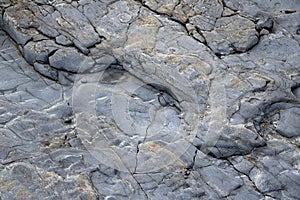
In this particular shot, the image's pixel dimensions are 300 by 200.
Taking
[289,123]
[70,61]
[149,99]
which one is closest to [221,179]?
[289,123]

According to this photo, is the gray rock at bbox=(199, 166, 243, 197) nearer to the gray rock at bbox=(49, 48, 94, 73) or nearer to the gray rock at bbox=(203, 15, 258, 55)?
the gray rock at bbox=(203, 15, 258, 55)

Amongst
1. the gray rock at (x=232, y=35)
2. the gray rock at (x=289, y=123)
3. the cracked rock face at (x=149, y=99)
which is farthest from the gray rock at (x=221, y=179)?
the gray rock at (x=232, y=35)

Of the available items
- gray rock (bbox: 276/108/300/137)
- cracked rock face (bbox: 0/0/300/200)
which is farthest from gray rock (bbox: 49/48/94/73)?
gray rock (bbox: 276/108/300/137)

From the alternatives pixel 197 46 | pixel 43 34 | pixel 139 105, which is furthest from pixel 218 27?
pixel 43 34

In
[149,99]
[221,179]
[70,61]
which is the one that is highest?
[70,61]

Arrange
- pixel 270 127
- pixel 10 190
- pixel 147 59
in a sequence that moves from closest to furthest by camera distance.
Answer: pixel 10 190, pixel 270 127, pixel 147 59

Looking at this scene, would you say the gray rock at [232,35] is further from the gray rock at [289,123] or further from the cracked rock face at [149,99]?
the gray rock at [289,123]

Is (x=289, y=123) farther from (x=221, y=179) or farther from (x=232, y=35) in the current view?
(x=232, y=35)

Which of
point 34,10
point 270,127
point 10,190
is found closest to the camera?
point 10,190

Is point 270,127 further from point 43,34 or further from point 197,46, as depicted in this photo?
point 43,34
